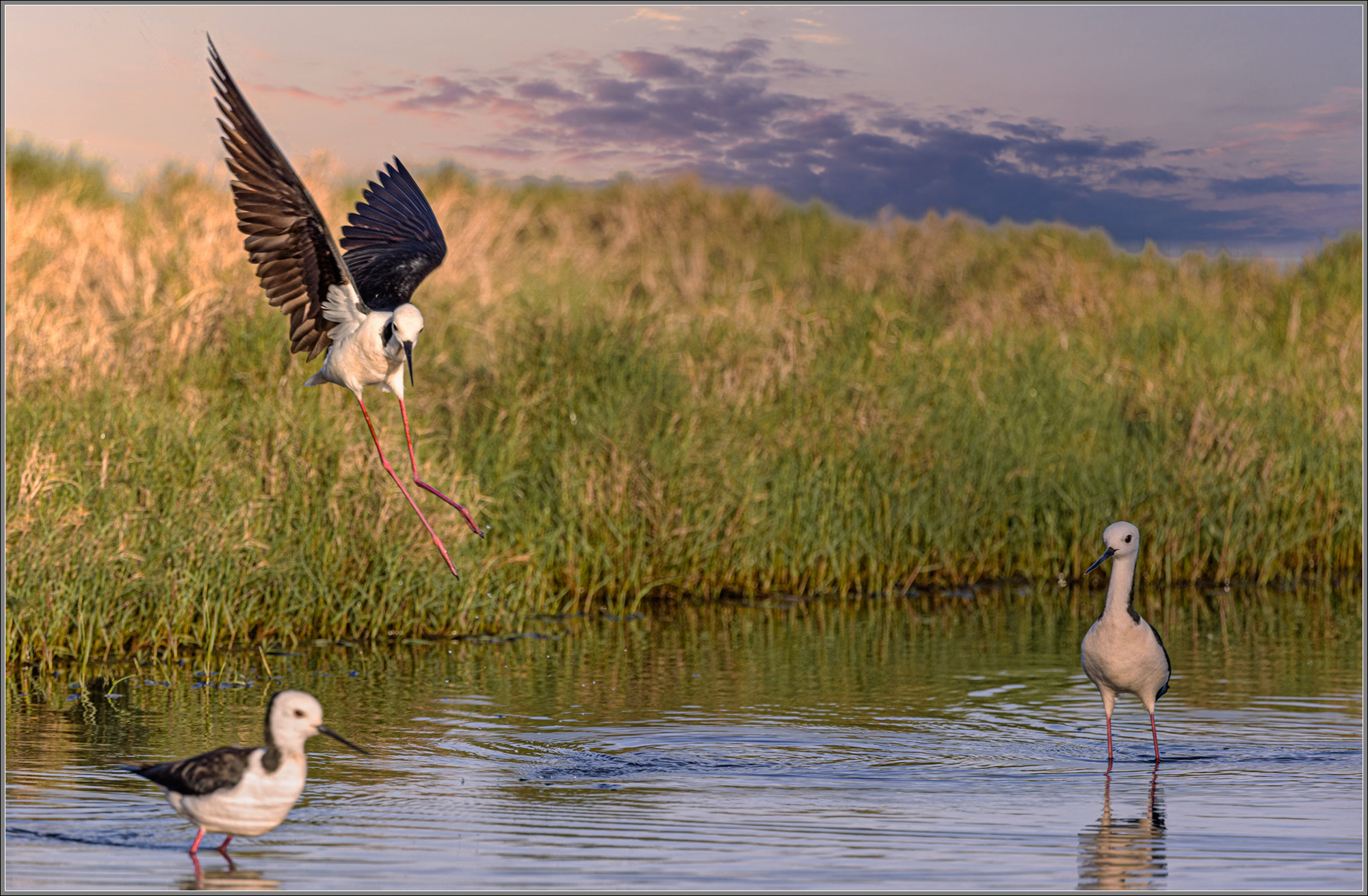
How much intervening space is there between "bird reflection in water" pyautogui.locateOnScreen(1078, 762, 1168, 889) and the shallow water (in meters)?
0.02

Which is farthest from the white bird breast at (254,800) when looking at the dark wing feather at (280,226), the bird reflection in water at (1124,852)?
the bird reflection in water at (1124,852)

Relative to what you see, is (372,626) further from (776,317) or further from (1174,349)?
(1174,349)

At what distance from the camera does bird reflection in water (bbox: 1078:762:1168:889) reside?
570cm

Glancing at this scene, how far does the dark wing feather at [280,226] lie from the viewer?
21.9 ft

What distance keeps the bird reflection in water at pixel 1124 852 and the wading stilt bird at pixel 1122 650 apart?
3.20 feet

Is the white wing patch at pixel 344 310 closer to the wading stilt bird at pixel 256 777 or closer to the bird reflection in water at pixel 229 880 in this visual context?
the wading stilt bird at pixel 256 777

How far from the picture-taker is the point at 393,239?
8.70 metres

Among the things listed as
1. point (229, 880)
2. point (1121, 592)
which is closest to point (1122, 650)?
point (1121, 592)

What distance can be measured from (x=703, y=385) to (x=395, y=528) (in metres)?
3.41

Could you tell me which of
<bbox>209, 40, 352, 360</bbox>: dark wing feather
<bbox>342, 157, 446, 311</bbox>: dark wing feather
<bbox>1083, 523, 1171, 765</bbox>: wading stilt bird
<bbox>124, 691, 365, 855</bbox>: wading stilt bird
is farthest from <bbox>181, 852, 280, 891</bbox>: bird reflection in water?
<bbox>1083, 523, 1171, 765</bbox>: wading stilt bird

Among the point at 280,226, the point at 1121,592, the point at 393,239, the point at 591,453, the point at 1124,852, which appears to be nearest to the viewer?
the point at 1124,852

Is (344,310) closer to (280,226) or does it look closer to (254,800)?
(280,226)

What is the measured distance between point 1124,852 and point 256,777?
3.10m

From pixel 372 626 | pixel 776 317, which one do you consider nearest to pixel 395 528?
pixel 372 626
